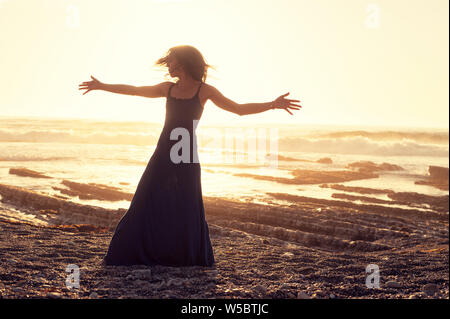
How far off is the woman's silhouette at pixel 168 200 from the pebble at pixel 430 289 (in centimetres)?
287

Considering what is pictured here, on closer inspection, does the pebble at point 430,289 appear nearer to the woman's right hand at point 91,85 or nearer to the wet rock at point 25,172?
the woman's right hand at point 91,85

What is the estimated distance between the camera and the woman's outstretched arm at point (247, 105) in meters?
5.12

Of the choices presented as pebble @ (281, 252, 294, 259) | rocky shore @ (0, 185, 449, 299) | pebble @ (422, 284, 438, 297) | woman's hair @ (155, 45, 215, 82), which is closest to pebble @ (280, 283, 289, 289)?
rocky shore @ (0, 185, 449, 299)

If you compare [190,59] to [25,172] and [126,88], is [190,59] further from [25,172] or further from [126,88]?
[25,172]

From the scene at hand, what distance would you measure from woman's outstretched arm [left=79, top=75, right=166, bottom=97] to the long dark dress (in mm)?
352

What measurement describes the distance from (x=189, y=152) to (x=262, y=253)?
3.04 metres

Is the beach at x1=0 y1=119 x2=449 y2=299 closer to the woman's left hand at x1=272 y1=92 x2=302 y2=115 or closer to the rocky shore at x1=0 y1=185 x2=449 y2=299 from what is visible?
the rocky shore at x1=0 y1=185 x2=449 y2=299

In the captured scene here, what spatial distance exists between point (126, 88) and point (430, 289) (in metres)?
4.58

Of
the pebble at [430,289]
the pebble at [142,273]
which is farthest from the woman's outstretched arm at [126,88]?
the pebble at [430,289]

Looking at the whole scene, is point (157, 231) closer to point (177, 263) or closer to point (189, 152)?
point (177, 263)

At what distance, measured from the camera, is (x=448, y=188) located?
24.3 metres
